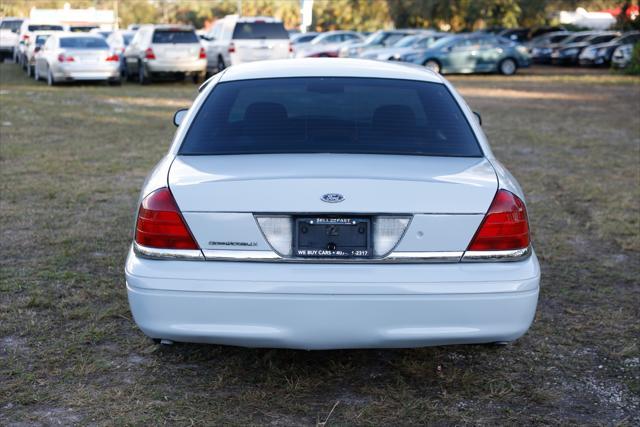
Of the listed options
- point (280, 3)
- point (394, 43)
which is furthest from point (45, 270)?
point (280, 3)

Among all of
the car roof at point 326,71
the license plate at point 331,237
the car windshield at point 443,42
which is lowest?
the car windshield at point 443,42

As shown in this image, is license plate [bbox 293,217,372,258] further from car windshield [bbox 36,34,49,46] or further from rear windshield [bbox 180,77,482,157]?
car windshield [bbox 36,34,49,46]

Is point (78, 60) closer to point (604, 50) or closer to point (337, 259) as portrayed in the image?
point (337, 259)

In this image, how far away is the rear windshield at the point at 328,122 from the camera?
4.53 meters

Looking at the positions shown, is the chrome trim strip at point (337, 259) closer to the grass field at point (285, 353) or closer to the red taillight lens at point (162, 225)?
the red taillight lens at point (162, 225)

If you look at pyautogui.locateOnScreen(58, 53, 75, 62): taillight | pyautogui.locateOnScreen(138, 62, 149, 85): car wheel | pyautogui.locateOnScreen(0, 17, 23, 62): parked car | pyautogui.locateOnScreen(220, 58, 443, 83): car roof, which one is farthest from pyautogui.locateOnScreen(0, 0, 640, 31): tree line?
pyautogui.locateOnScreen(220, 58, 443, 83): car roof

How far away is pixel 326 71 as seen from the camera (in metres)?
5.16

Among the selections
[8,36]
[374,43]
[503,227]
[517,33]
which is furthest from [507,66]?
[503,227]

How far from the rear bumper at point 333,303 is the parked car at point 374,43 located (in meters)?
31.1

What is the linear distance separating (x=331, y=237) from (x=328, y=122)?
1.04 metres

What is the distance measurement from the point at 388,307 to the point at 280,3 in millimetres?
119800

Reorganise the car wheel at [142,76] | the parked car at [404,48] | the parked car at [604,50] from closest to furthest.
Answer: the car wheel at [142,76] < the parked car at [404,48] < the parked car at [604,50]

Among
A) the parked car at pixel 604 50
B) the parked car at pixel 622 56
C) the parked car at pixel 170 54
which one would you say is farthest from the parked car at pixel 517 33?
the parked car at pixel 170 54

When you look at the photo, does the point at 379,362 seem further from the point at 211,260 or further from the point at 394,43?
the point at 394,43
